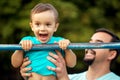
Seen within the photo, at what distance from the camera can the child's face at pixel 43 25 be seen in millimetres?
3379

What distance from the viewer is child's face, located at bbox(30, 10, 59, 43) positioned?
11.1 ft

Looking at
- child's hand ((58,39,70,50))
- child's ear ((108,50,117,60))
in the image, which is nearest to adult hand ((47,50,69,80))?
child's hand ((58,39,70,50))

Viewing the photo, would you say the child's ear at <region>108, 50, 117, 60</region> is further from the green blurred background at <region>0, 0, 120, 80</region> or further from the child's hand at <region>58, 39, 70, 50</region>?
the green blurred background at <region>0, 0, 120, 80</region>

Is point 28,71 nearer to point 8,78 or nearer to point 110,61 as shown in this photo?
point 110,61

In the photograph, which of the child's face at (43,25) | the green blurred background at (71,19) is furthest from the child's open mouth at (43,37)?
the green blurred background at (71,19)

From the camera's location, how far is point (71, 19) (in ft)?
20.7

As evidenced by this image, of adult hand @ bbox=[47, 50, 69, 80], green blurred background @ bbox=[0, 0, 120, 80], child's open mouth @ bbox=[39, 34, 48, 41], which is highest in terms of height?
child's open mouth @ bbox=[39, 34, 48, 41]

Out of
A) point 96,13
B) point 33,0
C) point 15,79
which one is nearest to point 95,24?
point 96,13

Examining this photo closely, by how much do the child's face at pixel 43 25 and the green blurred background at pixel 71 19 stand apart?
2755mm

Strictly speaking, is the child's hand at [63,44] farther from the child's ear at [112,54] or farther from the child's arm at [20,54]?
the child's ear at [112,54]

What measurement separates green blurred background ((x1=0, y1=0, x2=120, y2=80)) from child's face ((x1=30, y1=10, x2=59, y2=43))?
275cm

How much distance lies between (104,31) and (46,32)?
859 mm

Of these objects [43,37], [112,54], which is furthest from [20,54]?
[112,54]

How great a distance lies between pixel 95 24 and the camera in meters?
6.44
